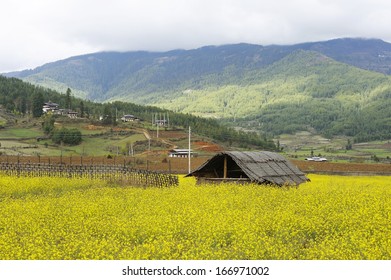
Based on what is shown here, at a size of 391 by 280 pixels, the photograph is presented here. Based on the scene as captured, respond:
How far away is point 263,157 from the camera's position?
36.8m

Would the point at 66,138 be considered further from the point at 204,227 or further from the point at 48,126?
the point at 204,227

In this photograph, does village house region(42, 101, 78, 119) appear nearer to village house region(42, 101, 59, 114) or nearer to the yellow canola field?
village house region(42, 101, 59, 114)

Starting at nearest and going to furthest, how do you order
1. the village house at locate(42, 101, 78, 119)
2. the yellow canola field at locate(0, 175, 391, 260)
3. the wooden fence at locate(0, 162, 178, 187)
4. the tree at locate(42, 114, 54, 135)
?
the yellow canola field at locate(0, 175, 391, 260), the wooden fence at locate(0, 162, 178, 187), the tree at locate(42, 114, 54, 135), the village house at locate(42, 101, 78, 119)

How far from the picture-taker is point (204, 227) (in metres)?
18.5

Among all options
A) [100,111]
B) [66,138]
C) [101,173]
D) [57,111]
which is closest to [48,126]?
[66,138]

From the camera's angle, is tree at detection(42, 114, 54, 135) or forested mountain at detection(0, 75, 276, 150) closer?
tree at detection(42, 114, 54, 135)

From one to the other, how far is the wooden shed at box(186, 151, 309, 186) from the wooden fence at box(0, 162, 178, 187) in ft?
9.77

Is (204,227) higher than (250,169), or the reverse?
(250,169)

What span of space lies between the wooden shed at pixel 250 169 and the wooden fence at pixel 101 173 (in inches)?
117

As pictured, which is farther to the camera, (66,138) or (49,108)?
(49,108)

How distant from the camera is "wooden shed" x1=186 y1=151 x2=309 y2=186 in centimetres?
3366

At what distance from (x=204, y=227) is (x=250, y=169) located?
15.6 metres

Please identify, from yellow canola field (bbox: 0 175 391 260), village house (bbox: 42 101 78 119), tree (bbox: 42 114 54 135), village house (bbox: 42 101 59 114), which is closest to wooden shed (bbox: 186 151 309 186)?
yellow canola field (bbox: 0 175 391 260)

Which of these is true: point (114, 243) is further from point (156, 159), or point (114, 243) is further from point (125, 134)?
point (125, 134)
